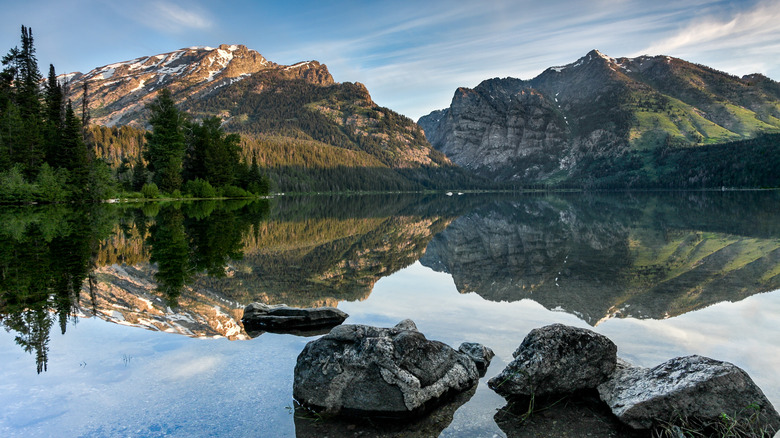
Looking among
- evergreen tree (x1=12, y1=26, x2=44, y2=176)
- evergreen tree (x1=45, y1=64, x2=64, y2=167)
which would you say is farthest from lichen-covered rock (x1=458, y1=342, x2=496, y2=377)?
evergreen tree (x1=45, y1=64, x2=64, y2=167)

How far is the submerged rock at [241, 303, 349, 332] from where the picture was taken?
483 inches

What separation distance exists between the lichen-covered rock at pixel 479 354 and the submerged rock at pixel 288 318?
4.29 meters

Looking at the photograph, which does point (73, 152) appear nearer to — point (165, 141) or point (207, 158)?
point (165, 141)

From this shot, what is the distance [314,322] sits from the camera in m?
12.5

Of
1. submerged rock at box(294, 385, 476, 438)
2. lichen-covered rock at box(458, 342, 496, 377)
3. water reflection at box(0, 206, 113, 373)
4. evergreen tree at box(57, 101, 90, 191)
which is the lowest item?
submerged rock at box(294, 385, 476, 438)

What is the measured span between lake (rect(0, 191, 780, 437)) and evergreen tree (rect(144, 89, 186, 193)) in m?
55.8

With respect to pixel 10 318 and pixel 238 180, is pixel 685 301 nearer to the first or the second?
pixel 10 318

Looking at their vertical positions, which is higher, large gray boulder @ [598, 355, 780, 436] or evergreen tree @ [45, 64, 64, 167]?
evergreen tree @ [45, 64, 64, 167]

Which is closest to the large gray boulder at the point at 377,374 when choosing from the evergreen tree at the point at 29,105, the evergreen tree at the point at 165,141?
the evergreen tree at the point at 29,105

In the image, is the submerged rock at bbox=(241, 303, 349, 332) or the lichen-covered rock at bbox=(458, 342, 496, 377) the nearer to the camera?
the lichen-covered rock at bbox=(458, 342, 496, 377)

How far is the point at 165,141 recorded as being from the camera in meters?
80.4

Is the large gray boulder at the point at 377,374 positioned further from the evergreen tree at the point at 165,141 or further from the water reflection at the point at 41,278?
the evergreen tree at the point at 165,141

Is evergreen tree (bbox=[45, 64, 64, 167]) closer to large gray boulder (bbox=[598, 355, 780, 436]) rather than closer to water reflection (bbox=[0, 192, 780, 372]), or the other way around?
water reflection (bbox=[0, 192, 780, 372])

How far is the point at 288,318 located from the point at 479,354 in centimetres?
561
